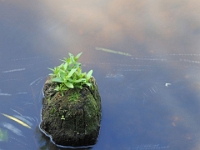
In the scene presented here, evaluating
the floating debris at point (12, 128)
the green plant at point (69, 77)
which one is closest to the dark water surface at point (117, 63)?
the floating debris at point (12, 128)

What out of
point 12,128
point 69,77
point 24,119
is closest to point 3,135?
point 12,128

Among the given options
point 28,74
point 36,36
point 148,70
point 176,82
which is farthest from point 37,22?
point 176,82

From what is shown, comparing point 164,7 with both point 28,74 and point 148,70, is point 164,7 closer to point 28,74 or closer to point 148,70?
point 148,70

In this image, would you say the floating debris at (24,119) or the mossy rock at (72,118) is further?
the floating debris at (24,119)

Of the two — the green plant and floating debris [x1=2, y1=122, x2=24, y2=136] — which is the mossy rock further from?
floating debris [x1=2, y1=122, x2=24, y2=136]

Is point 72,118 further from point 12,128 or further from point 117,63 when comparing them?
point 117,63

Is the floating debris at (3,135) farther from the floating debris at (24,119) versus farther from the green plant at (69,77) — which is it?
the green plant at (69,77)

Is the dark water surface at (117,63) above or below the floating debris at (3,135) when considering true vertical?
above
